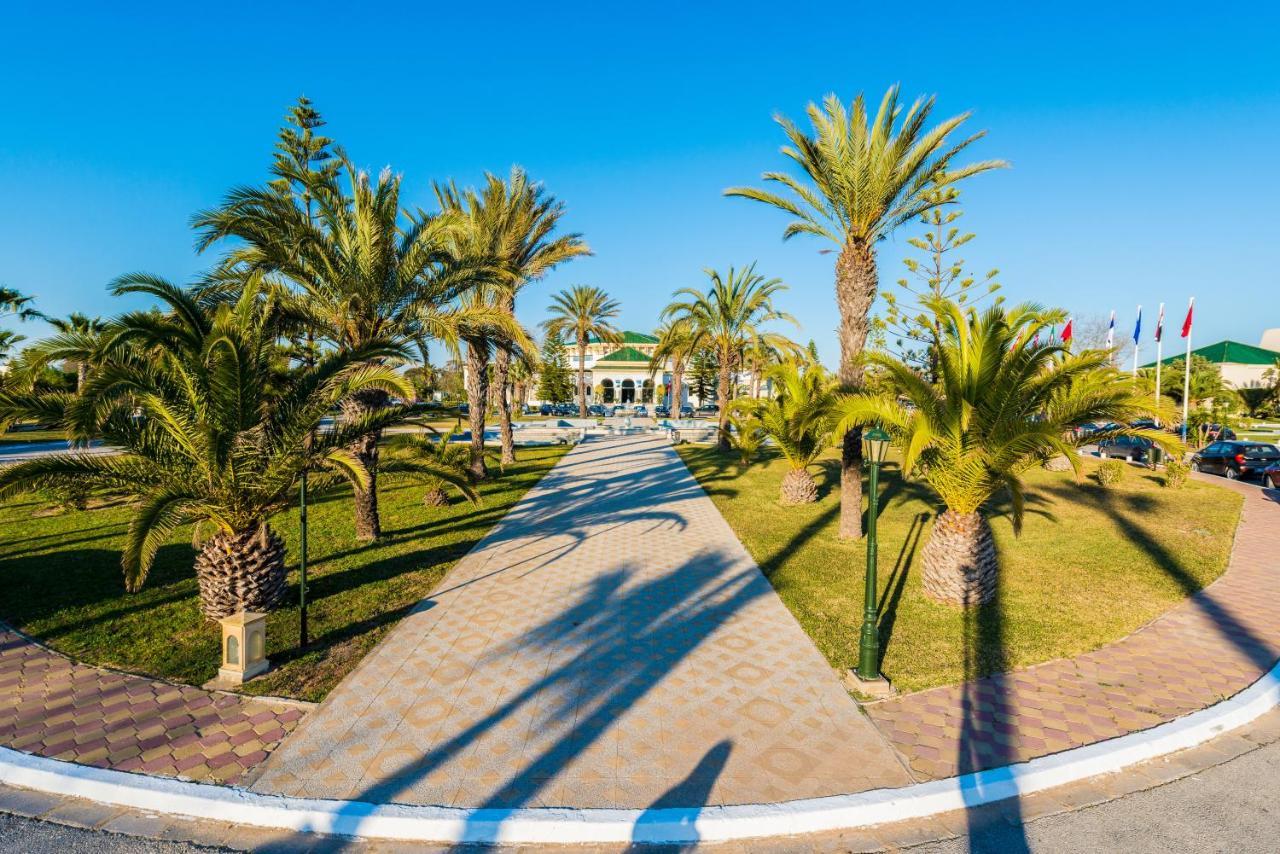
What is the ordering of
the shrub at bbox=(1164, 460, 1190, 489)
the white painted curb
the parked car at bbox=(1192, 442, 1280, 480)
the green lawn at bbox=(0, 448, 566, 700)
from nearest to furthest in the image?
the white painted curb, the green lawn at bbox=(0, 448, 566, 700), the shrub at bbox=(1164, 460, 1190, 489), the parked car at bbox=(1192, 442, 1280, 480)

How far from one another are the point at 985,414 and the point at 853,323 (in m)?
4.24

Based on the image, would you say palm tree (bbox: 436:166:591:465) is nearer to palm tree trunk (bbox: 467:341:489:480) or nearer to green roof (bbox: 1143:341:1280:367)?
palm tree trunk (bbox: 467:341:489:480)

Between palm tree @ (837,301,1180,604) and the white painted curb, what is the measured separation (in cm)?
373

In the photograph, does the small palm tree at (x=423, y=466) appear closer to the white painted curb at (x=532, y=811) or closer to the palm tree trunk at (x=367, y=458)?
the palm tree trunk at (x=367, y=458)

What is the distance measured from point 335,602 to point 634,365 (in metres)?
74.2

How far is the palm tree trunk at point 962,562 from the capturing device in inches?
316

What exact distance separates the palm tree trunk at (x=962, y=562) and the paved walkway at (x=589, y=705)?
2160 millimetres

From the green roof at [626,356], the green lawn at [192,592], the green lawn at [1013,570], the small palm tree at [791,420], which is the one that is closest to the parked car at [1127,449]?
the green lawn at [1013,570]

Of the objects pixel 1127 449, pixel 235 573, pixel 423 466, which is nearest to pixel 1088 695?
pixel 423 466

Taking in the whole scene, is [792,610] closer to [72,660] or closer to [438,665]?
[438,665]

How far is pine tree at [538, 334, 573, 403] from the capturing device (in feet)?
225

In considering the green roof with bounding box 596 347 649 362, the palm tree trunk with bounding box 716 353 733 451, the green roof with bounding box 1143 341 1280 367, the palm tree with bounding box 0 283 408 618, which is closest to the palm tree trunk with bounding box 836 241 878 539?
the palm tree with bounding box 0 283 408 618

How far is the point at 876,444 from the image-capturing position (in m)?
5.99

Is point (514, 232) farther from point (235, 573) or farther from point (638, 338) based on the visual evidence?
point (638, 338)
